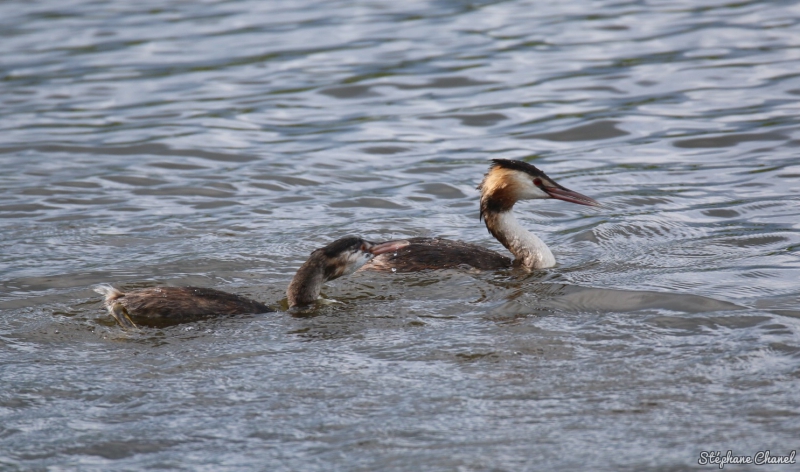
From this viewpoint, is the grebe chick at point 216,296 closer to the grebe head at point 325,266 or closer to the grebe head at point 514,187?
the grebe head at point 325,266

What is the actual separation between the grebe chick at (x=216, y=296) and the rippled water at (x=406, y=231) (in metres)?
0.13

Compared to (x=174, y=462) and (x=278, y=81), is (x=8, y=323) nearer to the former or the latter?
(x=174, y=462)

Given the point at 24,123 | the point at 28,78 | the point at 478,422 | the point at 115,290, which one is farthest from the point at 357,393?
the point at 28,78

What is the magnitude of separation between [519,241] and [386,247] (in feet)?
4.41

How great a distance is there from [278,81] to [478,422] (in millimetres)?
10967

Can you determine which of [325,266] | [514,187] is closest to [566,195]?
[514,187]

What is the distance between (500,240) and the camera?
859 cm

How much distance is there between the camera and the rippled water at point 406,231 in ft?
17.1

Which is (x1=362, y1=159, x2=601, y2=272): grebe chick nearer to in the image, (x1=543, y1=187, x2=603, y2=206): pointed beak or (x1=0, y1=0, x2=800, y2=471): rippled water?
(x1=543, y1=187, x2=603, y2=206): pointed beak

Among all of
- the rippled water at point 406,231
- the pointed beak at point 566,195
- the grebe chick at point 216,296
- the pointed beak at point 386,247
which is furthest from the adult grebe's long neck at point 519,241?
the grebe chick at point 216,296

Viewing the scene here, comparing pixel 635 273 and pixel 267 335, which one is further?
pixel 635 273

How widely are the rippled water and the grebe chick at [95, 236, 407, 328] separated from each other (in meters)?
0.13

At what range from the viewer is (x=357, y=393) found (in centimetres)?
561

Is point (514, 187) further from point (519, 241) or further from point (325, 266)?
point (325, 266)
